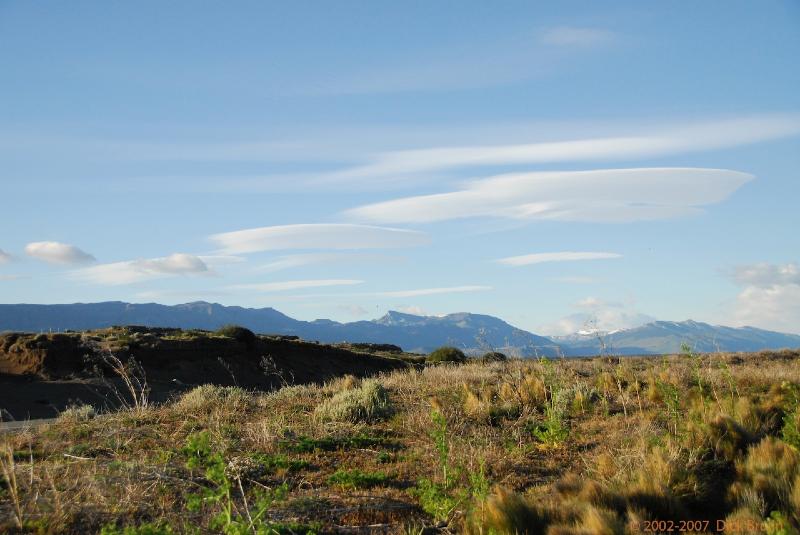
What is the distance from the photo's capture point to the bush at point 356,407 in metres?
11.2

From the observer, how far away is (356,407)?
37.4 ft

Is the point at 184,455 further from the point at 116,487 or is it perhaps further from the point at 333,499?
the point at 333,499

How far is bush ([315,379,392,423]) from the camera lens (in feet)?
36.6

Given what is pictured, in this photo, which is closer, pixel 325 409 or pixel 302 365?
pixel 325 409

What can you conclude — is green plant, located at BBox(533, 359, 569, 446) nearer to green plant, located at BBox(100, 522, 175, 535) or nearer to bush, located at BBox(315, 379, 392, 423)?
bush, located at BBox(315, 379, 392, 423)

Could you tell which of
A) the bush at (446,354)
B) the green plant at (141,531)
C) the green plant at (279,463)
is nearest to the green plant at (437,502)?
the green plant at (279,463)

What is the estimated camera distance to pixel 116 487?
6.99 metres

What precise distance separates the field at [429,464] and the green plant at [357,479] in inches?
0.9

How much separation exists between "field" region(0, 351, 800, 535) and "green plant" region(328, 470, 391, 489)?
2 centimetres

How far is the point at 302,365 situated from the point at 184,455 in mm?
32922

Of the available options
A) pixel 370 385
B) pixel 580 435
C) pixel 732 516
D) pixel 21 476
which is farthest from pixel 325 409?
pixel 732 516

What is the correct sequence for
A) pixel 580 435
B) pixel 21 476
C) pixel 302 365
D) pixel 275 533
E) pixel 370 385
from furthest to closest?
pixel 302 365 → pixel 370 385 → pixel 580 435 → pixel 21 476 → pixel 275 533

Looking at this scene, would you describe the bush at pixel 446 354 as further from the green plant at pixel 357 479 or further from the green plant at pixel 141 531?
the green plant at pixel 141 531

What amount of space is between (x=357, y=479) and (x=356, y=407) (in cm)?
382
